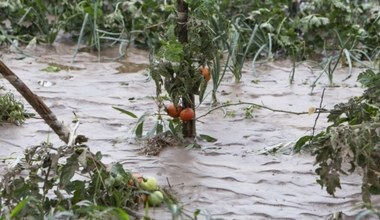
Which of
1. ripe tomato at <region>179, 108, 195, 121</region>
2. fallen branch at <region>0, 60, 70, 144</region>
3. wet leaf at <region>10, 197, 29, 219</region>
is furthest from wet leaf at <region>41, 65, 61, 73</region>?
wet leaf at <region>10, 197, 29, 219</region>

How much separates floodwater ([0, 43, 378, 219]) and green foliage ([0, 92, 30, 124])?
2.1 inches

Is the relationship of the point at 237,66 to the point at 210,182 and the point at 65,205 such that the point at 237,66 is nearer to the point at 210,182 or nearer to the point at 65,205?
the point at 210,182

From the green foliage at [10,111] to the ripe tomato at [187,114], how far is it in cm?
99

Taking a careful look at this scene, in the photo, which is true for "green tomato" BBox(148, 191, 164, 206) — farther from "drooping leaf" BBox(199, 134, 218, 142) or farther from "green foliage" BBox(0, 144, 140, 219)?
"drooping leaf" BBox(199, 134, 218, 142)

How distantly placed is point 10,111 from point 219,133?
1172 mm

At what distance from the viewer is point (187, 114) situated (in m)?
4.55

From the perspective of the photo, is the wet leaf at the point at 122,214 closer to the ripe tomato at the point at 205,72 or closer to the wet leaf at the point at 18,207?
the wet leaf at the point at 18,207

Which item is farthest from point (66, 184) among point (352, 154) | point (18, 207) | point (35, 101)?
point (352, 154)

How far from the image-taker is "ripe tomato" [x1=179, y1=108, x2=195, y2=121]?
455cm

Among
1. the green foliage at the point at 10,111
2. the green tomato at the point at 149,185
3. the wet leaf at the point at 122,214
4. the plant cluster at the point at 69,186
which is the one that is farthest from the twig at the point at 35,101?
the green foliage at the point at 10,111

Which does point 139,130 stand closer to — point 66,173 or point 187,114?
point 187,114

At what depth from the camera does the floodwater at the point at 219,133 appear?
380 centimetres

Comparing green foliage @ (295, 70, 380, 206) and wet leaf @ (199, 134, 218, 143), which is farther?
wet leaf @ (199, 134, 218, 143)

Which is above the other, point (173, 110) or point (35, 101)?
point (35, 101)
